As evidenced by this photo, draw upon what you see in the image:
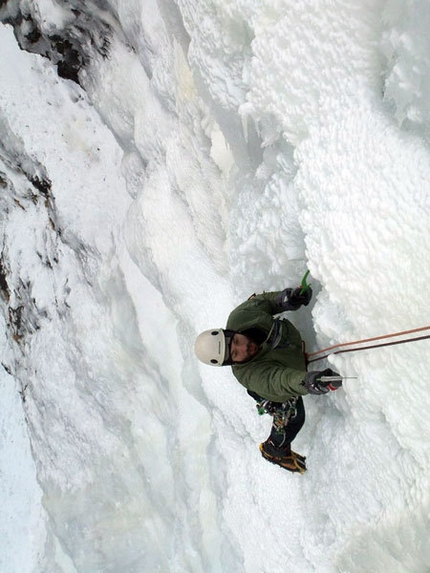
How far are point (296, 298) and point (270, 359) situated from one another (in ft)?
1.08

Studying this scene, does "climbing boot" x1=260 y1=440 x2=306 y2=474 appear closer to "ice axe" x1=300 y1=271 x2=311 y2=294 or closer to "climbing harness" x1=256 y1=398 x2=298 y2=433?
"climbing harness" x1=256 y1=398 x2=298 y2=433

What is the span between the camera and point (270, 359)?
232cm

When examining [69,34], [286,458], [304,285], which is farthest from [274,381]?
[69,34]

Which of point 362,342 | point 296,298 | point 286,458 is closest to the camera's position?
point 362,342

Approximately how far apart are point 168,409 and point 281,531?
162 centimetres

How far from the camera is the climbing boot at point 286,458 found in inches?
107

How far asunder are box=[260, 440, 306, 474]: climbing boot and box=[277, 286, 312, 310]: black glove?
A: 0.77 metres

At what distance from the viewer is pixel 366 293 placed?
1855 millimetres

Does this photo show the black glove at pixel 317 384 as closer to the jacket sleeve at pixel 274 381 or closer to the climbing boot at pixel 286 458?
the jacket sleeve at pixel 274 381

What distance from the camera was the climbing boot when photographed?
271cm

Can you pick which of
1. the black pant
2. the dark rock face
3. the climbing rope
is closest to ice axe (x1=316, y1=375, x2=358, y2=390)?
the climbing rope

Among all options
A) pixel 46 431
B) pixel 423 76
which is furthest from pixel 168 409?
pixel 423 76

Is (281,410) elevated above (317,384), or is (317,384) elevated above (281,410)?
(317,384)

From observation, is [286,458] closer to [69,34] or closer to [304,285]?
[304,285]
